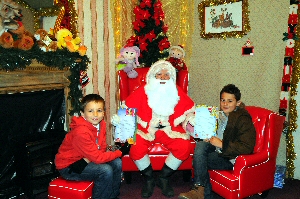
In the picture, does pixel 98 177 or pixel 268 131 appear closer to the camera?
pixel 98 177

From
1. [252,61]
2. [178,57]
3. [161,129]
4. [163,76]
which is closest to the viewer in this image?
[161,129]

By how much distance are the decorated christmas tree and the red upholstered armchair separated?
6.55 feet

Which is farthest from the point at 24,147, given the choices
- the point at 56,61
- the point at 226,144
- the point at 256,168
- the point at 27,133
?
the point at 256,168

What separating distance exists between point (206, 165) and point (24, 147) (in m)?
1.88

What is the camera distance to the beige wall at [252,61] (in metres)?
3.72

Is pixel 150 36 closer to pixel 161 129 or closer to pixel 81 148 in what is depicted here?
pixel 161 129

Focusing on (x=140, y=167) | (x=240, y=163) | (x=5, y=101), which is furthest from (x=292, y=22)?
(x=5, y=101)

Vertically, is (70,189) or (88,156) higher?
(88,156)

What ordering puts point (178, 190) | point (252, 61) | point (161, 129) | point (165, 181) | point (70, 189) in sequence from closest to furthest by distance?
point (70, 189) → point (165, 181) → point (178, 190) → point (161, 129) → point (252, 61)

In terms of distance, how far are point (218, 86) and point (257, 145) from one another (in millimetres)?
1635

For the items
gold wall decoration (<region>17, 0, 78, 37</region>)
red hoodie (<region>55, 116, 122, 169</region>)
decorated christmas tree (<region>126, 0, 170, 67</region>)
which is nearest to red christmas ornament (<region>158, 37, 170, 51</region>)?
decorated christmas tree (<region>126, 0, 170, 67</region>)

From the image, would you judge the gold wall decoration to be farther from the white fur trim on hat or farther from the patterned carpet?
the patterned carpet

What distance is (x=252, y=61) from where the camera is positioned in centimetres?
398

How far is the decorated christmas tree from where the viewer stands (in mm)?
4453
